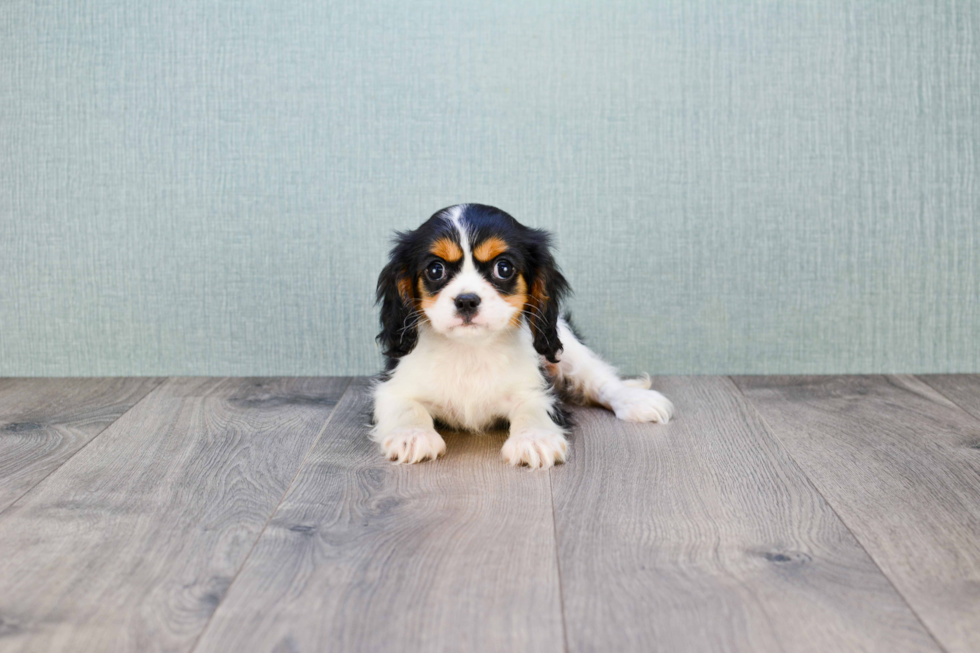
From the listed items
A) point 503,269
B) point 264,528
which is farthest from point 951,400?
point 264,528

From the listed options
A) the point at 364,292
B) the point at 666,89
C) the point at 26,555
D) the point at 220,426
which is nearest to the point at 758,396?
the point at 666,89

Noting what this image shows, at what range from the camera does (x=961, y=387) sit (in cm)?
274

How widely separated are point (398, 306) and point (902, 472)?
1.21 meters

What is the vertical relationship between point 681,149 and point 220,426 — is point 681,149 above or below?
above

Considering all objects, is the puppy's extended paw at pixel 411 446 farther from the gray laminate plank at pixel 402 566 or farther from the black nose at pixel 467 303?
the black nose at pixel 467 303

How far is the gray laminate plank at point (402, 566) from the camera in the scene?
3.91 feet

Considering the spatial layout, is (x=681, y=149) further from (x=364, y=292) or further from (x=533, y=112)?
(x=364, y=292)

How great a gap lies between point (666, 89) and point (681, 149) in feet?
0.65

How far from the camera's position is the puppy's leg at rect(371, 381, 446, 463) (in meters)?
1.98

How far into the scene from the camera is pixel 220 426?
7.61 feet

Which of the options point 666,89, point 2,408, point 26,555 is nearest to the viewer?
point 26,555

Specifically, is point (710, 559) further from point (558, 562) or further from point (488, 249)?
point (488, 249)

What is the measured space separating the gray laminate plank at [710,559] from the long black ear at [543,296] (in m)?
0.27

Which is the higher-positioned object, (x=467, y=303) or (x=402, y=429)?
(x=467, y=303)
